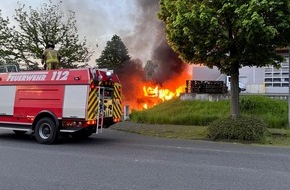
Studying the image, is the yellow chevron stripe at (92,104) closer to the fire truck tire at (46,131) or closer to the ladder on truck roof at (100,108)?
the ladder on truck roof at (100,108)

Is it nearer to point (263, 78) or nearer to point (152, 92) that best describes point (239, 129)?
point (152, 92)

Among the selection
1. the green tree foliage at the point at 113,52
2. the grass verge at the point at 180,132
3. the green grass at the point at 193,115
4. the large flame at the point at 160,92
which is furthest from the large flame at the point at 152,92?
the green tree foliage at the point at 113,52

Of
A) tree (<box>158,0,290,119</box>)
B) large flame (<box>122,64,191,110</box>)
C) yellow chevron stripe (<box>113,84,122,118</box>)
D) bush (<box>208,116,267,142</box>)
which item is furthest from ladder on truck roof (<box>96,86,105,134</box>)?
large flame (<box>122,64,191,110</box>)

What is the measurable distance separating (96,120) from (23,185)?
4.92m

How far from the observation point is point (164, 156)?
8.62m

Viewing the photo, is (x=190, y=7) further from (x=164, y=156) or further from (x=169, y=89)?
(x=169, y=89)

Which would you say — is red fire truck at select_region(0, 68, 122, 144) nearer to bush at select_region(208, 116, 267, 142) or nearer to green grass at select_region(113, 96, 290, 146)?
bush at select_region(208, 116, 267, 142)

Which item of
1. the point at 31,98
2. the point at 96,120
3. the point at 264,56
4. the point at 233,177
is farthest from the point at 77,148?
the point at 264,56

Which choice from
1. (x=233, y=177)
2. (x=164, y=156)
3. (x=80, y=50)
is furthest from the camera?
(x=80, y=50)

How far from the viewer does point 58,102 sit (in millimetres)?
10711

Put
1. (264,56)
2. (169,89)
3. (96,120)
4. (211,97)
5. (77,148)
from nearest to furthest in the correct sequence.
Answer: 1. (77,148)
2. (96,120)
3. (264,56)
4. (211,97)
5. (169,89)

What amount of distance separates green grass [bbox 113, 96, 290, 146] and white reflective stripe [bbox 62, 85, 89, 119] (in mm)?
4234

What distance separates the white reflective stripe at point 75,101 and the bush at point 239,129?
463 centimetres

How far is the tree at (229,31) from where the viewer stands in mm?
11094
